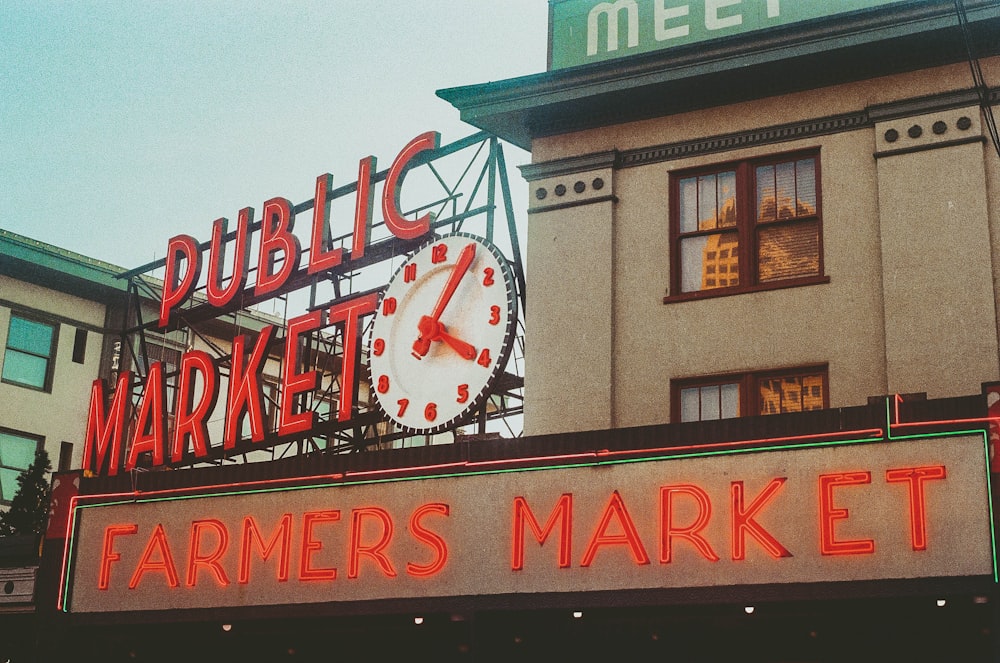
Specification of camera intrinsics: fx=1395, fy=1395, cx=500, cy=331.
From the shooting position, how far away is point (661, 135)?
20.1m

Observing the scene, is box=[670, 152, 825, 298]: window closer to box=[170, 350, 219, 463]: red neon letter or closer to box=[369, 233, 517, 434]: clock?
box=[369, 233, 517, 434]: clock

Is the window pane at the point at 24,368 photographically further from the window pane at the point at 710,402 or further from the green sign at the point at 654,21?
the window pane at the point at 710,402

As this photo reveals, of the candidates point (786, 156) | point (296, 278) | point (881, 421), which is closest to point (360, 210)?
point (296, 278)

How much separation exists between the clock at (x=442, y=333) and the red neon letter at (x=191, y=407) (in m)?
3.62

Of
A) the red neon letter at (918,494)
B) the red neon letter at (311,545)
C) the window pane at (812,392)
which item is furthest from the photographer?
the window pane at (812,392)

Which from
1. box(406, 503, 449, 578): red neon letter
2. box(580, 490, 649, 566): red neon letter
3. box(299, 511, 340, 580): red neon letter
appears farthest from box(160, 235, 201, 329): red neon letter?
box(580, 490, 649, 566): red neon letter

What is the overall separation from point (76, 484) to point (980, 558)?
41.2ft

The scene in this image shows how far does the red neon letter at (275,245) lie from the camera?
83.3 feet

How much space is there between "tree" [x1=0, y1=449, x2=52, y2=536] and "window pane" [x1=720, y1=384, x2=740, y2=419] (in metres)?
14.3

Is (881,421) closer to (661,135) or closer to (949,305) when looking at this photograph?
(949,305)

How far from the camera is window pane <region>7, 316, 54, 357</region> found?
3791 centimetres

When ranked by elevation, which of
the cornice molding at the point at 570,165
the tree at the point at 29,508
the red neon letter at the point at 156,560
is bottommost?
the red neon letter at the point at 156,560

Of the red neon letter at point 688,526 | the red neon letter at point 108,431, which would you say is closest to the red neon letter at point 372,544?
the red neon letter at point 688,526

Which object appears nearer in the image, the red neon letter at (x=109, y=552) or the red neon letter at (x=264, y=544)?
the red neon letter at (x=264, y=544)
